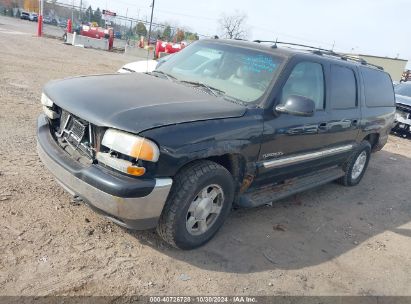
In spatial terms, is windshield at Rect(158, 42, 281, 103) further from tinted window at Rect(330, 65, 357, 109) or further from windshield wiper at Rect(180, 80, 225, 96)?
tinted window at Rect(330, 65, 357, 109)

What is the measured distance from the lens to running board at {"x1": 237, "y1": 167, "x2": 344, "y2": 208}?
156 inches

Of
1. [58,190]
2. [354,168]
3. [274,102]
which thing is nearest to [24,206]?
[58,190]

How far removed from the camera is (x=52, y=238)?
3377mm

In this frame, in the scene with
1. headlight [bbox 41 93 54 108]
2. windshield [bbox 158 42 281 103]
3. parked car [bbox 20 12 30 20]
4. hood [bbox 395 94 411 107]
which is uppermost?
windshield [bbox 158 42 281 103]

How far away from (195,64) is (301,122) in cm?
139

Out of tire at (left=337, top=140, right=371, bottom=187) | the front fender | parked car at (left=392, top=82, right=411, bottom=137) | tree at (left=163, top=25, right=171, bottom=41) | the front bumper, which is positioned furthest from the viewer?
tree at (left=163, top=25, right=171, bottom=41)

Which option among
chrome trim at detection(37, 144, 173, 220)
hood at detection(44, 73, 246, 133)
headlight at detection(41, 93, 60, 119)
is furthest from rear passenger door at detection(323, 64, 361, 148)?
headlight at detection(41, 93, 60, 119)

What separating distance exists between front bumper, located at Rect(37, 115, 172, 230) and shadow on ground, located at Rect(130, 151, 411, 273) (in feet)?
2.03

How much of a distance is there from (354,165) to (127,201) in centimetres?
442

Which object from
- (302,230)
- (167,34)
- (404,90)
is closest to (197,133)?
(302,230)

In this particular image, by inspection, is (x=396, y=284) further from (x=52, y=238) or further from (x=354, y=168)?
(x=52, y=238)

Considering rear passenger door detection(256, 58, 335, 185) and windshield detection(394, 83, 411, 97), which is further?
windshield detection(394, 83, 411, 97)

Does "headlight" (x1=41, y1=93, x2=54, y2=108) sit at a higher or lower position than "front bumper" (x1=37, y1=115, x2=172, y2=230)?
higher

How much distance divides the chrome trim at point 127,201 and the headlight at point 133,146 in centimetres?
22
